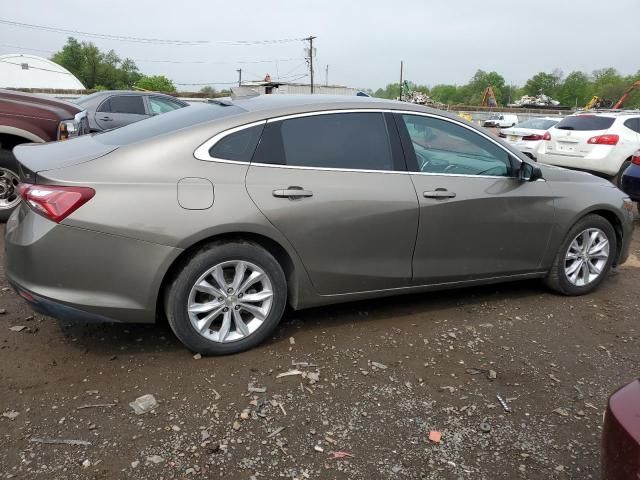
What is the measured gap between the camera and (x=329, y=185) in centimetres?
336

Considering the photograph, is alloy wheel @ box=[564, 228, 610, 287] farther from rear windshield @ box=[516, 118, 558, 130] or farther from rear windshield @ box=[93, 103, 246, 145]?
rear windshield @ box=[516, 118, 558, 130]

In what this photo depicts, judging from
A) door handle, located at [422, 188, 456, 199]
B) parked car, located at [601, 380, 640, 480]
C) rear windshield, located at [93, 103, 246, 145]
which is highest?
rear windshield, located at [93, 103, 246, 145]

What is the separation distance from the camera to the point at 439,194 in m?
3.69

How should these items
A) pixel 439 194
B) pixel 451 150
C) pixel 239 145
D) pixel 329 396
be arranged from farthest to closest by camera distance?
1. pixel 451 150
2. pixel 439 194
3. pixel 239 145
4. pixel 329 396

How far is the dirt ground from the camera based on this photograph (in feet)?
7.96

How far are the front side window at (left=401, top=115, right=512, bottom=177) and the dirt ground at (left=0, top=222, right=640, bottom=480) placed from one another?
43.9 inches

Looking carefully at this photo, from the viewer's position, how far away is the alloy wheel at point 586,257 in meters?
4.48

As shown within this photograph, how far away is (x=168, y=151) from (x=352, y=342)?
170 centimetres

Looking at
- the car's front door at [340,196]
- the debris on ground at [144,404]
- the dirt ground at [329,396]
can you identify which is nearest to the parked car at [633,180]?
the dirt ground at [329,396]

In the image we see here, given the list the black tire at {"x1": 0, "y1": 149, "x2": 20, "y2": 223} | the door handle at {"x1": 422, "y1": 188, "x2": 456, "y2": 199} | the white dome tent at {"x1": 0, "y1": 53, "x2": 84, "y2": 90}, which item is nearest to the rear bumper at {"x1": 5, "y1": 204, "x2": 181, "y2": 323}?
the door handle at {"x1": 422, "y1": 188, "x2": 456, "y2": 199}

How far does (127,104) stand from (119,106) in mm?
168

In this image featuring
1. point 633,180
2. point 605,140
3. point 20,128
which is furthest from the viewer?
point 605,140

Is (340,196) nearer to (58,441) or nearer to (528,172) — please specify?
(528,172)

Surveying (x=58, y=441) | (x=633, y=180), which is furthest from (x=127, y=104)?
(x=58, y=441)
